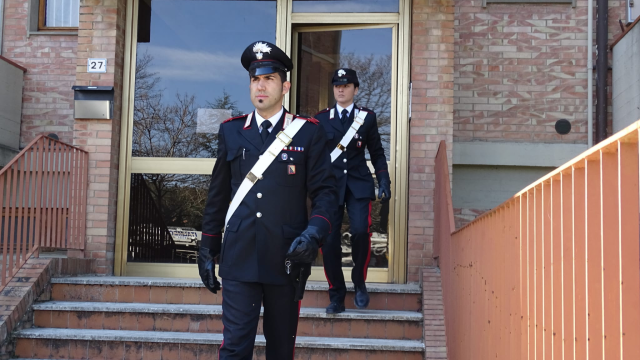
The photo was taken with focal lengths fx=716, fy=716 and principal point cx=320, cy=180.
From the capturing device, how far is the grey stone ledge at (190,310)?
5492 millimetres

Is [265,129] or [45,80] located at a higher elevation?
[45,80]

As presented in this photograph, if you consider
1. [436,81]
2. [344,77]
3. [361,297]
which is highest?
[436,81]

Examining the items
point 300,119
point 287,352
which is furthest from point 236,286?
point 300,119

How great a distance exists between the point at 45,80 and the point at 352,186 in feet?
15.9

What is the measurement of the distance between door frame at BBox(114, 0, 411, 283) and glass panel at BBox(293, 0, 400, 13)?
0.18ft

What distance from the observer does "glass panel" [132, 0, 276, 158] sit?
7.15 m

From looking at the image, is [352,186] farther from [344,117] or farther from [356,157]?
[344,117]

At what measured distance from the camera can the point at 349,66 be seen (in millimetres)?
7156

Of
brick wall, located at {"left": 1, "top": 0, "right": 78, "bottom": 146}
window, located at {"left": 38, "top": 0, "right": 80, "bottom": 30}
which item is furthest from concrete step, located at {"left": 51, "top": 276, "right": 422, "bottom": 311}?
window, located at {"left": 38, "top": 0, "right": 80, "bottom": 30}

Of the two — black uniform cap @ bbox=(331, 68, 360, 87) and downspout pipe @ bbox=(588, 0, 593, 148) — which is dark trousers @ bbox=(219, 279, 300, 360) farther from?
downspout pipe @ bbox=(588, 0, 593, 148)

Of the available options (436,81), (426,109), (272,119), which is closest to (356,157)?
(426,109)

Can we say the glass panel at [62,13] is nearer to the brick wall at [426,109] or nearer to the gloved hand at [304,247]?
the brick wall at [426,109]

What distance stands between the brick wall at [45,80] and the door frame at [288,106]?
1.77 m

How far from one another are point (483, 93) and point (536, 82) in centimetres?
59
